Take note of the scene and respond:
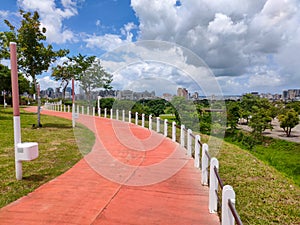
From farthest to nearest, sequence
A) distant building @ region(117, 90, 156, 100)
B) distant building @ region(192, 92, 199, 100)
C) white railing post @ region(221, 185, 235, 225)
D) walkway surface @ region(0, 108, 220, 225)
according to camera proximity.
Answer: distant building @ region(117, 90, 156, 100) < distant building @ region(192, 92, 199, 100) < walkway surface @ region(0, 108, 220, 225) < white railing post @ region(221, 185, 235, 225)

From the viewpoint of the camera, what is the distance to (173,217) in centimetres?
289

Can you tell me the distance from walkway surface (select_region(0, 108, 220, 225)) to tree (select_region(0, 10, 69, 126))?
6638mm

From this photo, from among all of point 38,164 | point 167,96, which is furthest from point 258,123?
point 38,164

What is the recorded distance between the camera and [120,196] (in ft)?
11.4

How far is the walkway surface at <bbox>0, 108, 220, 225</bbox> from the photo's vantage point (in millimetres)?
2855

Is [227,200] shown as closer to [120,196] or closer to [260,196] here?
Result: [120,196]

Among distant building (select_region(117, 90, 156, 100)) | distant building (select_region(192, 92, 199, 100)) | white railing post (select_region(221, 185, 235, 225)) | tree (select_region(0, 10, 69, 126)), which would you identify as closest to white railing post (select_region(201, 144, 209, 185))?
distant building (select_region(192, 92, 199, 100))

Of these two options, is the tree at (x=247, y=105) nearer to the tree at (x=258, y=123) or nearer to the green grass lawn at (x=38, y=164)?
the tree at (x=258, y=123)

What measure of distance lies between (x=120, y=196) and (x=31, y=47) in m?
8.76

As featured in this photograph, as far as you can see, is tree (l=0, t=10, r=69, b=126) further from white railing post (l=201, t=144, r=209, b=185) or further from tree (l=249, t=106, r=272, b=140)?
tree (l=249, t=106, r=272, b=140)

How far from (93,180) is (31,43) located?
802cm

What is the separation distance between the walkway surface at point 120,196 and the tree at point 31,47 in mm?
6638

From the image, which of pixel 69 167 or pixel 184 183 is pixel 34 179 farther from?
pixel 184 183

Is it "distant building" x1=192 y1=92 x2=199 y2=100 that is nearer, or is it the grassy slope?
the grassy slope
